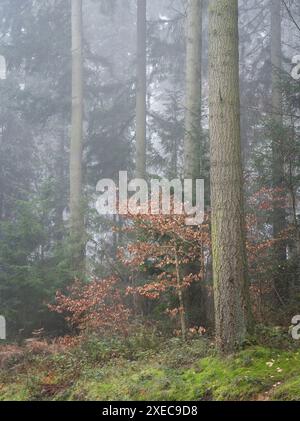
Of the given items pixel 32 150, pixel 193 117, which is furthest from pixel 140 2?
pixel 32 150

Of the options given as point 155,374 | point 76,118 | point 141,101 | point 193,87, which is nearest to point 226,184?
point 155,374

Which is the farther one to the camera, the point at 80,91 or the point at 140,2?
the point at 140,2

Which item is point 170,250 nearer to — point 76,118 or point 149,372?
point 149,372

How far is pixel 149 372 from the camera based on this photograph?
748 centimetres

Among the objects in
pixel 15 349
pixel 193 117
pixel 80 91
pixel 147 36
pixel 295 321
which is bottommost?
pixel 15 349

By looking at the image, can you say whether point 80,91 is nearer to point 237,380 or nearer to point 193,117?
point 193,117

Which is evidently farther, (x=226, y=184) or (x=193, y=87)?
(x=193, y=87)

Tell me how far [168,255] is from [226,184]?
10.9 feet

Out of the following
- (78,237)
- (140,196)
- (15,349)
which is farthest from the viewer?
(78,237)

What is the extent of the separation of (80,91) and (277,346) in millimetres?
13244

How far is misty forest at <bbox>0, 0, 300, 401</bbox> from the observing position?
7145mm

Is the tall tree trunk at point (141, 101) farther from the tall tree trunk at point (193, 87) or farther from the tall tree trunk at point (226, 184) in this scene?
the tall tree trunk at point (226, 184)

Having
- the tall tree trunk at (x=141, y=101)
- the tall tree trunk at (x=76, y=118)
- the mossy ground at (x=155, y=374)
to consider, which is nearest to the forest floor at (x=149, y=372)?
the mossy ground at (x=155, y=374)

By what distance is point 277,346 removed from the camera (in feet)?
23.5
